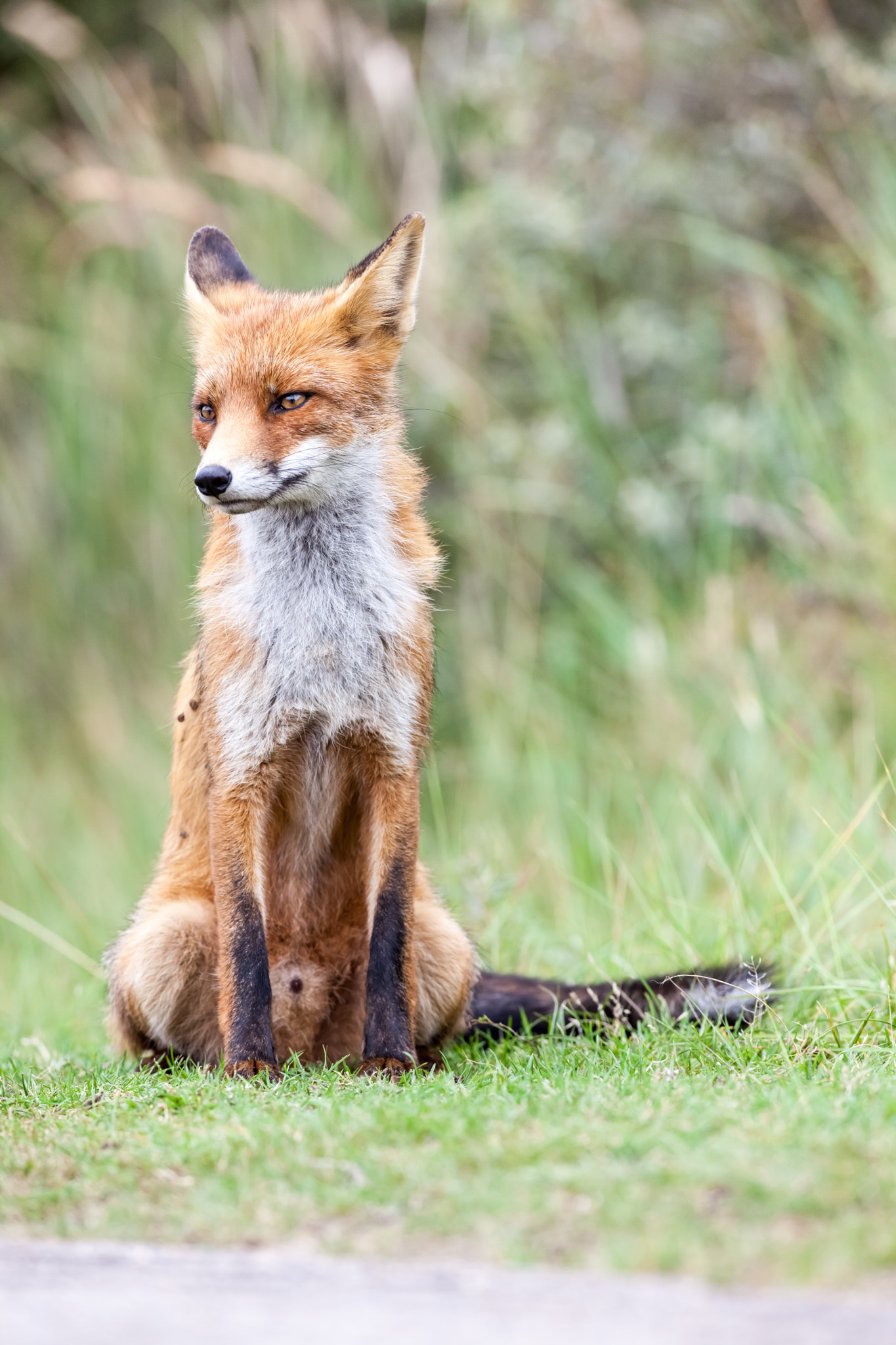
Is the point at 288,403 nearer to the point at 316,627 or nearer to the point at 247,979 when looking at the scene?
the point at 316,627

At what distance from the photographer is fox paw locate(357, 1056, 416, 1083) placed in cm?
426

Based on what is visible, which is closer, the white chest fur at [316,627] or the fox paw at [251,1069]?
the fox paw at [251,1069]

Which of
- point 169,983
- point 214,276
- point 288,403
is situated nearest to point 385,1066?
point 169,983

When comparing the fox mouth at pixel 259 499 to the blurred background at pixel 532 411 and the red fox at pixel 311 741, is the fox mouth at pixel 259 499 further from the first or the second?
the blurred background at pixel 532 411

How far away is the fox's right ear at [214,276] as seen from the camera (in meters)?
4.88

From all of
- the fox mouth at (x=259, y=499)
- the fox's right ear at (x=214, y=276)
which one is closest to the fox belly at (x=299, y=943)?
the fox mouth at (x=259, y=499)

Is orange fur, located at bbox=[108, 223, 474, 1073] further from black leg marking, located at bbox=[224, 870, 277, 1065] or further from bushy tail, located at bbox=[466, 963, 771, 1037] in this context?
bushy tail, located at bbox=[466, 963, 771, 1037]

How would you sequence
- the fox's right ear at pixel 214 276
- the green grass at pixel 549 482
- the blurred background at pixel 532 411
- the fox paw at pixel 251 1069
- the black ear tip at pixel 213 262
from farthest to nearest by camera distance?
1. the blurred background at pixel 532 411
2. the green grass at pixel 549 482
3. the black ear tip at pixel 213 262
4. the fox's right ear at pixel 214 276
5. the fox paw at pixel 251 1069

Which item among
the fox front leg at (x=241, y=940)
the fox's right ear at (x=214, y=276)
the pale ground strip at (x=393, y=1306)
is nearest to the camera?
the pale ground strip at (x=393, y=1306)

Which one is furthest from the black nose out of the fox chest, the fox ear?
the fox ear

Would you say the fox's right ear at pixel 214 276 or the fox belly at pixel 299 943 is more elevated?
the fox's right ear at pixel 214 276

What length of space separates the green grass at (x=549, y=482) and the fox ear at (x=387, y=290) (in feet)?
6.96

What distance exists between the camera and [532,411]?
973 centimetres

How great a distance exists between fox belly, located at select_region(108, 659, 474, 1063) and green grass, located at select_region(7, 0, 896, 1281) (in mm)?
229
